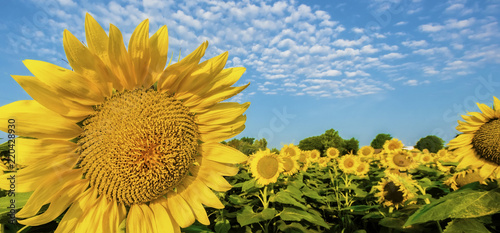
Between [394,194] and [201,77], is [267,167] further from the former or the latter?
[201,77]

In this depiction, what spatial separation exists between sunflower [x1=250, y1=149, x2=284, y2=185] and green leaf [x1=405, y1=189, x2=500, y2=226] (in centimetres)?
386

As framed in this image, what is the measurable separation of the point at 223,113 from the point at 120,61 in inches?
23.6

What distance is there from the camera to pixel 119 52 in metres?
1.32

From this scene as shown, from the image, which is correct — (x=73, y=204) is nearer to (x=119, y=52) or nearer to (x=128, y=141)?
(x=128, y=141)

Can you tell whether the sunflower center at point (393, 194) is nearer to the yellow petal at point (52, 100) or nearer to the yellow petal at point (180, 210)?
the yellow petal at point (180, 210)

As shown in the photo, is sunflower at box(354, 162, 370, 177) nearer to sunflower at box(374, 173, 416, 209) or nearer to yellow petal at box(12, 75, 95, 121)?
sunflower at box(374, 173, 416, 209)

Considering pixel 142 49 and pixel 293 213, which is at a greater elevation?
pixel 142 49

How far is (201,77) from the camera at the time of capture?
4.90 feet

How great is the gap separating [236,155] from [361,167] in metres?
9.90

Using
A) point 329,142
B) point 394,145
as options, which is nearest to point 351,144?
point 329,142

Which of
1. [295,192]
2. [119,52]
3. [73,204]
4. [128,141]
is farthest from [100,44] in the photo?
[295,192]

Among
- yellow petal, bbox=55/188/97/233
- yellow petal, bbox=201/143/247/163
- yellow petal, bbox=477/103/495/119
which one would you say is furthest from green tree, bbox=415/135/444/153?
yellow petal, bbox=55/188/97/233

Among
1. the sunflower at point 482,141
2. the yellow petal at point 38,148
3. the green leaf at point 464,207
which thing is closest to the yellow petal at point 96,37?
the yellow petal at point 38,148

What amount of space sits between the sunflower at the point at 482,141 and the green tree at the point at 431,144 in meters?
25.3
